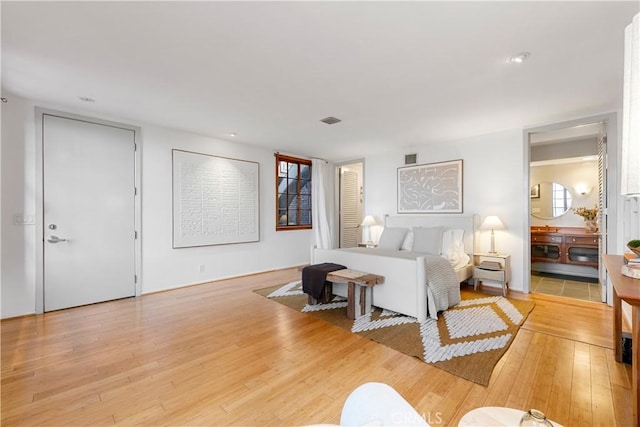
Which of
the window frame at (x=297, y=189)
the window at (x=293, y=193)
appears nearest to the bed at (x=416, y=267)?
the window frame at (x=297, y=189)

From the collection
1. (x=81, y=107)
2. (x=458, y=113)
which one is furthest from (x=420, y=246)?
(x=81, y=107)

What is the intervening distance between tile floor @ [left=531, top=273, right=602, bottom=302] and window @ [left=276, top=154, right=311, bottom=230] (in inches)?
175

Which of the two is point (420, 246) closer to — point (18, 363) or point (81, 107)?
point (18, 363)

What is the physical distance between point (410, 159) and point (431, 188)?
0.71 m

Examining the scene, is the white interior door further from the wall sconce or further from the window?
the wall sconce

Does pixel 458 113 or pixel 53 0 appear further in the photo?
pixel 458 113

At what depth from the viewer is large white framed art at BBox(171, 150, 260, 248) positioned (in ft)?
14.6

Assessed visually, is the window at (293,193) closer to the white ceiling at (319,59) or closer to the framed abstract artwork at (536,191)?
the white ceiling at (319,59)

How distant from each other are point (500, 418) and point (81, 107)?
488 centimetres

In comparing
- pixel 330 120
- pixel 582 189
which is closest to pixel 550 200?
pixel 582 189

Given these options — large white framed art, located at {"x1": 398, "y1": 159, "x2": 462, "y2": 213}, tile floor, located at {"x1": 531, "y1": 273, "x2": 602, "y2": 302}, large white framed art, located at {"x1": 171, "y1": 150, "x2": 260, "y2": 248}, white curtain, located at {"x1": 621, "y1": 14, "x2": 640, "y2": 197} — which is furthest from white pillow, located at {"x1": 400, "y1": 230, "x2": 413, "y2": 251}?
white curtain, located at {"x1": 621, "y1": 14, "x2": 640, "y2": 197}

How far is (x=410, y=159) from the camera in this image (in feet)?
17.7

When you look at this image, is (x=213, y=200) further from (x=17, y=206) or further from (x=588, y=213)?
(x=588, y=213)

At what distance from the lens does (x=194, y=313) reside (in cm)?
338
